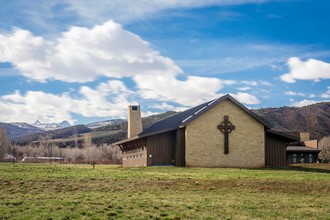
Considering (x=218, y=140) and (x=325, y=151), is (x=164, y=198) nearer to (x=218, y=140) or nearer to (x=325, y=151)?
(x=218, y=140)

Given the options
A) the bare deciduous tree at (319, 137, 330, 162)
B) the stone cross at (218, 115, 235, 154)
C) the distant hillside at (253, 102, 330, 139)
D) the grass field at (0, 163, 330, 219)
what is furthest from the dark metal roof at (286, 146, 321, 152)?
the distant hillside at (253, 102, 330, 139)

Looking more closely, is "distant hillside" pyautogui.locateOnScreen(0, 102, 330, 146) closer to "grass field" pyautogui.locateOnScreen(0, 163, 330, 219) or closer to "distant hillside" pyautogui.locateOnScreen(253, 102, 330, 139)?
"distant hillside" pyautogui.locateOnScreen(253, 102, 330, 139)

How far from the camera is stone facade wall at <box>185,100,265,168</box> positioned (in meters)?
37.5

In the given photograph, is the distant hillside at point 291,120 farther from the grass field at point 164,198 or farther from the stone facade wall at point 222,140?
Result: the grass field at point 164,198

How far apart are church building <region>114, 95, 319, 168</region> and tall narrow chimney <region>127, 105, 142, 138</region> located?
395 inches

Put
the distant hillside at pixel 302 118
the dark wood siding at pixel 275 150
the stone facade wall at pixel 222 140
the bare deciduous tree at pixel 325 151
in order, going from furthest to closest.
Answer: the distant hillside at pixel 302 118 < the bare deciduous tree at pixel 325 151 < the dark wood siding at pixel 275 150 < the stone facade wall at pixel 222 140

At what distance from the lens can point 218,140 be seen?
3803 cm

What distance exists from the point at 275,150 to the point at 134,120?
54.7 ft

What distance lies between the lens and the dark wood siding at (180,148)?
124 ft

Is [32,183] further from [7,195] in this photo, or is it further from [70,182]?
[7,195]

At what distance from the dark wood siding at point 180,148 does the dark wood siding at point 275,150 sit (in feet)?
25.5

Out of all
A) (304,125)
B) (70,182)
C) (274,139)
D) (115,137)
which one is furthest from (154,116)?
(70,182)

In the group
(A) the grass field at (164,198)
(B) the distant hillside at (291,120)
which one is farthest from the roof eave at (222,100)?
(B) the distant hillside at (291,120)

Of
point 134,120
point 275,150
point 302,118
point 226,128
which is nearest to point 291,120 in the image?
point 302,118
